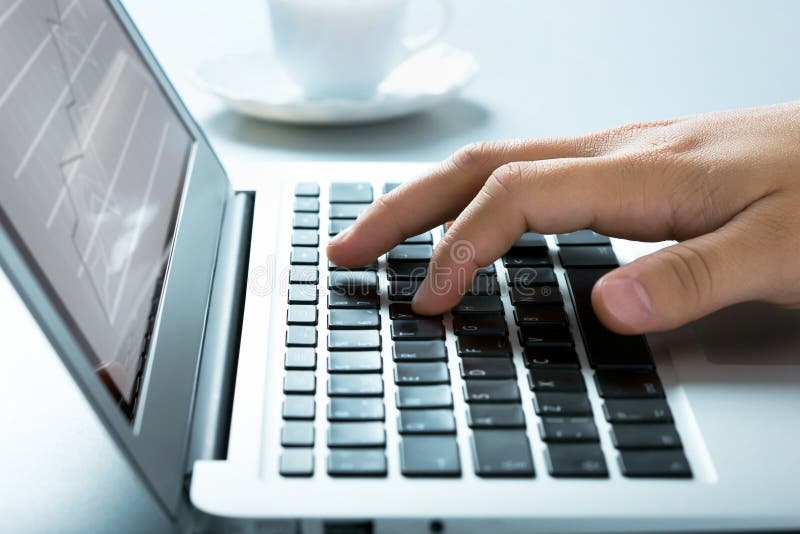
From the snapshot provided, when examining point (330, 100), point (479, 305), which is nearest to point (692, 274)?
point (479, 305)

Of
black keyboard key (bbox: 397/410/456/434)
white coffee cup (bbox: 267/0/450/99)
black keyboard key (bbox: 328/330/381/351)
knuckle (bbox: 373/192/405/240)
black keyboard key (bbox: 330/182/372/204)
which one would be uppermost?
white coffee cup (bbox: 267/0/450/99)

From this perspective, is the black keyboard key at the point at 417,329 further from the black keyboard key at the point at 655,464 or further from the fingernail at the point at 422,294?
the black keyboard key at the point at 655,464

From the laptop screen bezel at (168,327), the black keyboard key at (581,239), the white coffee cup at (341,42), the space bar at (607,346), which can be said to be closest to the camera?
the laptop screen bezel at (168,327)

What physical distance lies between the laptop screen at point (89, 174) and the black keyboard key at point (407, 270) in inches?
5.1

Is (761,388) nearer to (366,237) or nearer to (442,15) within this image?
(366,237)

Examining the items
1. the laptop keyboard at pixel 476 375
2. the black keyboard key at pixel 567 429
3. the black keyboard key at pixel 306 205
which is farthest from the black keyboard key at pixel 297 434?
the black keyboard key at pixel 306 205

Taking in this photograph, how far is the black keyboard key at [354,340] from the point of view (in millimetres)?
423

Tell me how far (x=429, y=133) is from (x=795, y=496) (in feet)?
1.50

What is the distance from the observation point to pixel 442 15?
29.7 inches

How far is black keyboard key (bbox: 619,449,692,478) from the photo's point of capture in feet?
1.14

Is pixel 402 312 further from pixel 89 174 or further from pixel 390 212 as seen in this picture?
pixel 89 174

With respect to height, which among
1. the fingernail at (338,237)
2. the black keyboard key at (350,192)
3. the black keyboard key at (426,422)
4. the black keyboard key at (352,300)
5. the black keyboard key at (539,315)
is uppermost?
the black keyboard key at (350,192)

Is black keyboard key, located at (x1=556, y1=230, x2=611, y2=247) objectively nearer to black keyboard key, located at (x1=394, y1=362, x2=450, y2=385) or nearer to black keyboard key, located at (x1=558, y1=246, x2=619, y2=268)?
black keyboard key, located at (x1=558, y1=246, x2=619, y2=268)

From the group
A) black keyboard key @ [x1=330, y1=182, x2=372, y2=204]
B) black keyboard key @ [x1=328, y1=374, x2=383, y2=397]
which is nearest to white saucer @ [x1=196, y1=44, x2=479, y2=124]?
black keyboard key @ [x1=330, y1=182, x2=372, y2=204]
